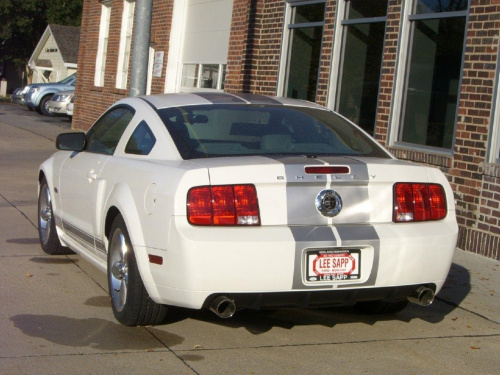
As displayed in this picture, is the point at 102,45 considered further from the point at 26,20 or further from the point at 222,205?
the point at 26,20

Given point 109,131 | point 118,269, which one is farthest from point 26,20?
point 118,269

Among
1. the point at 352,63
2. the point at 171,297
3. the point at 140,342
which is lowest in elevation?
the point at 140,342

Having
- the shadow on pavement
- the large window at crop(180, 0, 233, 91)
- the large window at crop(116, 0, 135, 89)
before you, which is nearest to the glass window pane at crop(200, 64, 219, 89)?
the large window at crop(180, 0, 233, 91)

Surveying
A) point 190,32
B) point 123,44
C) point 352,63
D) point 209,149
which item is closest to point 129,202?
point 209,149

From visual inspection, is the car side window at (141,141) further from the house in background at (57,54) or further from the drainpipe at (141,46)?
the house in background at (57,54)

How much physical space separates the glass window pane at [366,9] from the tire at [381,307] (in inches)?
221

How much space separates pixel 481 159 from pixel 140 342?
4787mm

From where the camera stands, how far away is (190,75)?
686 inches

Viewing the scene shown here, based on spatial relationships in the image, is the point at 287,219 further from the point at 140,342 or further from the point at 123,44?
the point at 123,44

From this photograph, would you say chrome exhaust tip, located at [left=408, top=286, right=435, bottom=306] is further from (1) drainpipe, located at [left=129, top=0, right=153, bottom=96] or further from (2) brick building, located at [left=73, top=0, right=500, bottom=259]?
(1) drainpipe, located at [left=129, top=0, right=153, bottom=96]

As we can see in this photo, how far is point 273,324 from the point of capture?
6055mm

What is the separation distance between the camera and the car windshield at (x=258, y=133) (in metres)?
5.69

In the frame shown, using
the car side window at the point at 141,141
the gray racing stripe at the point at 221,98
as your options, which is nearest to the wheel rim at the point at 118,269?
the car side window at the point at 141,141

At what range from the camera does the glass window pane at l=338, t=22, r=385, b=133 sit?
11.3 meters
